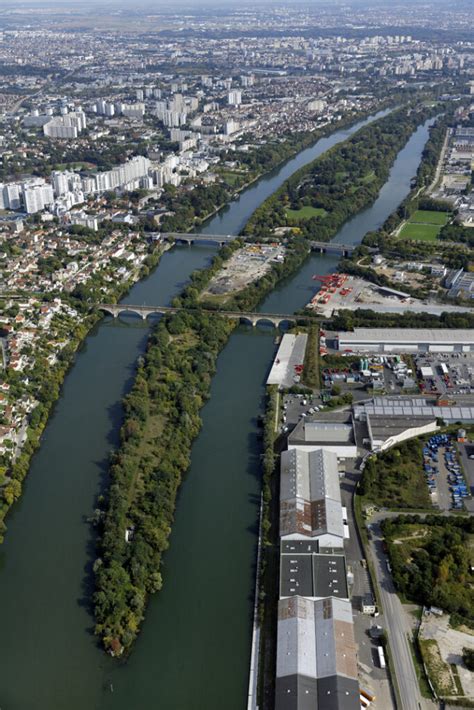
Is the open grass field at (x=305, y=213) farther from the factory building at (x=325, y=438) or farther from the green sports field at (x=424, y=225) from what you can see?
the factory building at (x=325, y=438)

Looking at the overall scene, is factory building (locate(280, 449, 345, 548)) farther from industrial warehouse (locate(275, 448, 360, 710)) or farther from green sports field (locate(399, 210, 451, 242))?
green sports field (locate(399, 210, 451, 242))

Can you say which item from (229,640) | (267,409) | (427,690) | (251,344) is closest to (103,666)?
(229,640)

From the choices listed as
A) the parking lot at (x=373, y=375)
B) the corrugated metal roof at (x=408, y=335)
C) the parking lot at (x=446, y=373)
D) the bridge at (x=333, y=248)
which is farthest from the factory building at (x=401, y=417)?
the bridge at (x=333, y=248)

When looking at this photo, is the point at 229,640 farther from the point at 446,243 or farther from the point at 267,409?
the point at 446,243

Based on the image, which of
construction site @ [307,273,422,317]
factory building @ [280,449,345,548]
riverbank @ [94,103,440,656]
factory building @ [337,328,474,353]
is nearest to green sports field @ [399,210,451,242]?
construction site @ [307,273,422,317]

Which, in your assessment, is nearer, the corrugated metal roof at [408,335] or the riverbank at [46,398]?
the riverbank at [46,398]

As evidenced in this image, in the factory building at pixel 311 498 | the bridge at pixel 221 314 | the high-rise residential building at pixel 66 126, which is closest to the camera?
the factory building at pixel 311 498
